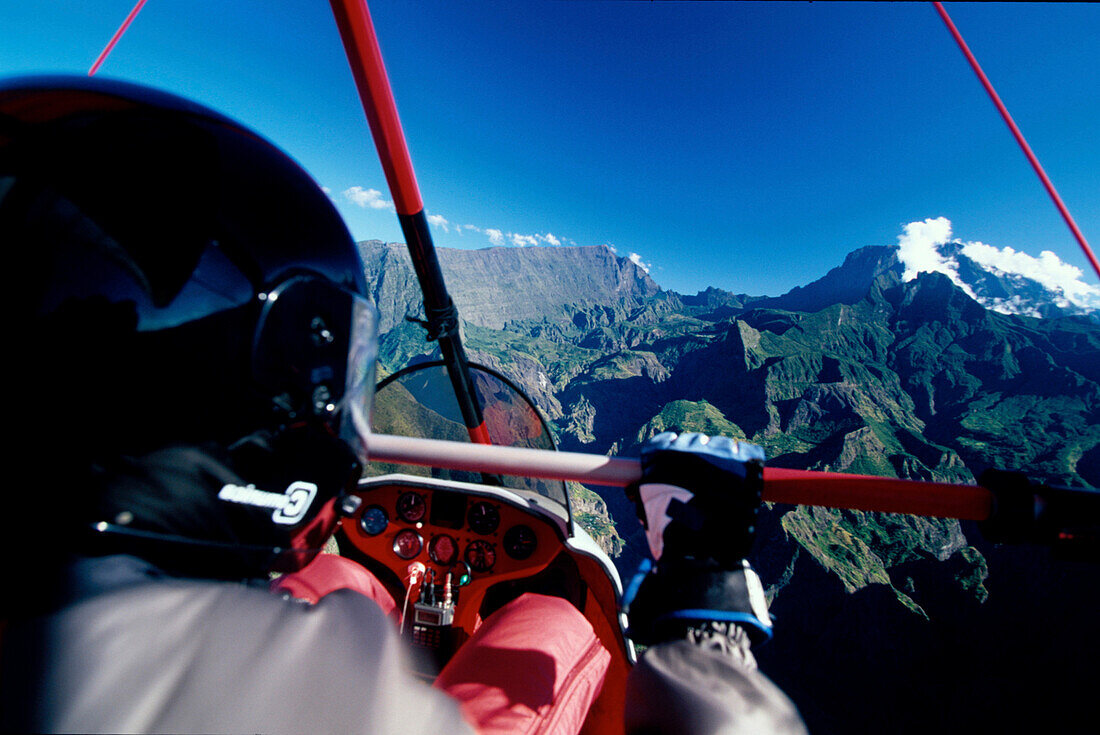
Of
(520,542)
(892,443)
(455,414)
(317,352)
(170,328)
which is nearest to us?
(170,328)

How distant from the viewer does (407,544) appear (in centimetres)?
291

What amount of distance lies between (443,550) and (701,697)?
7.21ft

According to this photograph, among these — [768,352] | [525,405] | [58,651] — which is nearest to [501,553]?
[525,405]

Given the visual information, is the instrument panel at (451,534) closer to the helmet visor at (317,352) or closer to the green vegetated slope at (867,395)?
the helmet visor at (317,352)

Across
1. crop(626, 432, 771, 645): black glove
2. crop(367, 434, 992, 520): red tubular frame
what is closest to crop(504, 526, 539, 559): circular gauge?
crop(367, 434, 992, 520): red tubular frame

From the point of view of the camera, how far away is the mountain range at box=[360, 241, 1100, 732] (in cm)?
5769

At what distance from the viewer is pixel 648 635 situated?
125 centimetres

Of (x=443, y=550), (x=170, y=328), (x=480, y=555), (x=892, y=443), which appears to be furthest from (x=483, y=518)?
(x=892, y=443)

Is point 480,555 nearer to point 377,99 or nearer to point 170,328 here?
point 170,328

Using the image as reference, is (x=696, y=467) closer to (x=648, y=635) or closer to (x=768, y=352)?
(x=648, y=635)

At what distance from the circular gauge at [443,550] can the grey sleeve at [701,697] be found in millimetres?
1951

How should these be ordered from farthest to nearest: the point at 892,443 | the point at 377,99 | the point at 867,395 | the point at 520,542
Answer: the point at 867,395 → the point at 892,443 → the point at 520,542 → the point at 377,99

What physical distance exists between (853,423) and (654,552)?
134793 mm

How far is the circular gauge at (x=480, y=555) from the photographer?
2.79m
